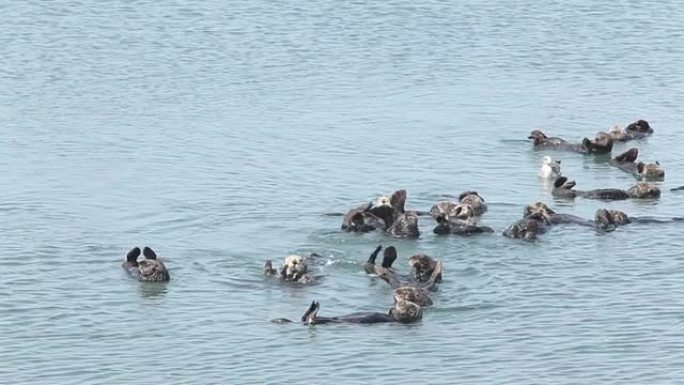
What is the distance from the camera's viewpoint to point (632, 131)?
30766mm

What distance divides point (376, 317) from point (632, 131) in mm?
12593

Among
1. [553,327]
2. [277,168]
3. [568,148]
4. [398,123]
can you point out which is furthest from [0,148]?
[553,327]

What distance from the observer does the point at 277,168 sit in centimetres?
2777

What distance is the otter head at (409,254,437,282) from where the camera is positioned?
819 inches

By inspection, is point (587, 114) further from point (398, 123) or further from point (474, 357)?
point (474, 357)

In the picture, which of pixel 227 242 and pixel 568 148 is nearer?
pixel 227 242

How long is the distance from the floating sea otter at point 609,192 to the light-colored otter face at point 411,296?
6.64 meters

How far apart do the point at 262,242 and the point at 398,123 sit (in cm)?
895

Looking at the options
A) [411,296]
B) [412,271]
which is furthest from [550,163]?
[411,296]

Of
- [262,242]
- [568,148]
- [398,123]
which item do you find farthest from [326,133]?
[262,242]

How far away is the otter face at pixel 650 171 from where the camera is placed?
27203 mm

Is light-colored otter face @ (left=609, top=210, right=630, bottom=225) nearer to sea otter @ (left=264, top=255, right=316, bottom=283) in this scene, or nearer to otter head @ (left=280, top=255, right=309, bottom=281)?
sea otter @ (left=264, top=255, right=316, bottom=283)

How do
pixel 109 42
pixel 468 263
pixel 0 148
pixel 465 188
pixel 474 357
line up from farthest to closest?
pixel 109 42
pixel 0 148
pixel 465 188
pixel 468 263
pixel 474 357

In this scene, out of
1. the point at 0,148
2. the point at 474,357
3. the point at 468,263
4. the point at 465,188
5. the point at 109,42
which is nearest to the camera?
the point at 474,357
